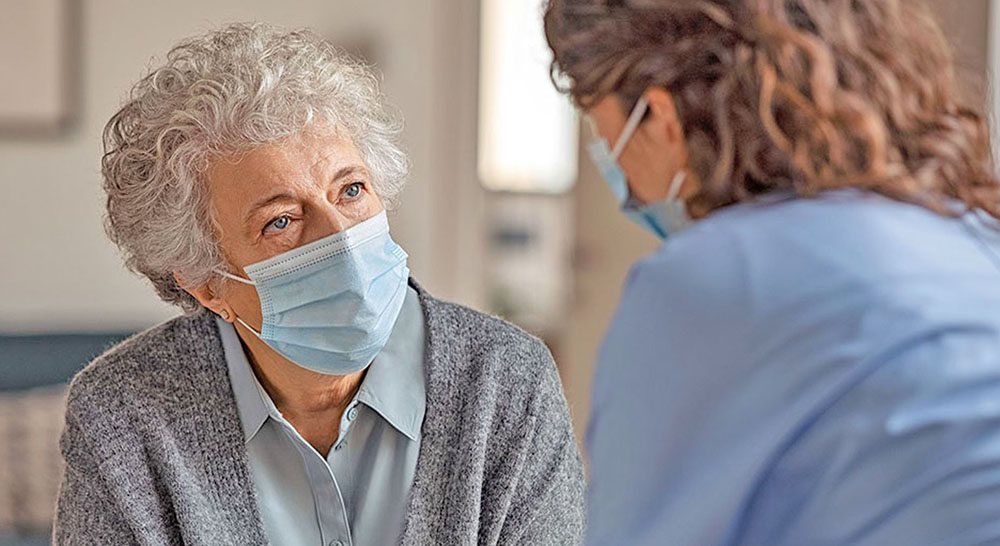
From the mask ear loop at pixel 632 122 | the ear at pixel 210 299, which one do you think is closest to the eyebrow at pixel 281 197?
the ear at pixel 210 299

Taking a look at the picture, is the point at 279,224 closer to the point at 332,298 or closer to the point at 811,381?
the point at 332,298

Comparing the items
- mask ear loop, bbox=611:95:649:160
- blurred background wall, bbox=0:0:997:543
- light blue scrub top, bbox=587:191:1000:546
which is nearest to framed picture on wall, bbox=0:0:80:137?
blurred background wall, bbox=0:0:997:543

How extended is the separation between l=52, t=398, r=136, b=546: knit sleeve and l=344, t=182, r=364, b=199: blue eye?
441 millimetres

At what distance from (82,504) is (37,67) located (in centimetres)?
256

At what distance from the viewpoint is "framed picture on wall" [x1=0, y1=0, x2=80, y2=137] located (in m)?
3.90

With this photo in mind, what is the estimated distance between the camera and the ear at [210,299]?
1.75m

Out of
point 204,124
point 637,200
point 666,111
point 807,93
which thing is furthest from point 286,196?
point 807,93

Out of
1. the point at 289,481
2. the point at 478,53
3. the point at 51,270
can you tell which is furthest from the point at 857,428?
the point at 478,53

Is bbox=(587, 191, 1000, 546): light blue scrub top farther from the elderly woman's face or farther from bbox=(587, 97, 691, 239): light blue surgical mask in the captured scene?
the elderly woman's face

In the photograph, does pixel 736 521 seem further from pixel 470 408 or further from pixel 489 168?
pixel 489 168

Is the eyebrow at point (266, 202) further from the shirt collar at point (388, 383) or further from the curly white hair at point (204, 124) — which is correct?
the shirt collar at point (388, 383)

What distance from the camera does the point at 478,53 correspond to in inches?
181

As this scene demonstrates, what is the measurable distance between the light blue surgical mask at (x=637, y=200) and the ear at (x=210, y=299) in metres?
0.62

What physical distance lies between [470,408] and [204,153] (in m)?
0.46
